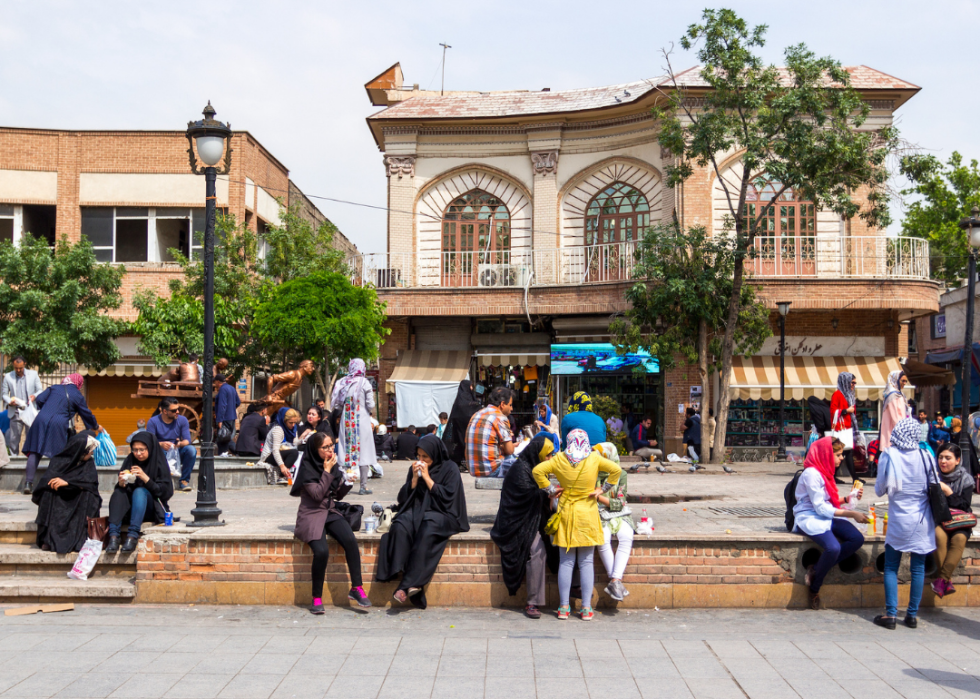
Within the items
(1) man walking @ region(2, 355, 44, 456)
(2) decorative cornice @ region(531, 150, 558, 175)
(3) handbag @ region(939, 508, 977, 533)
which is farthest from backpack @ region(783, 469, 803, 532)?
(2) decorative cornice @ region(531, 150, 558, 175)

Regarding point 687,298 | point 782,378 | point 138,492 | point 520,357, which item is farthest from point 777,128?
point 138,492

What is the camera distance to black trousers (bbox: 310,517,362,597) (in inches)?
298

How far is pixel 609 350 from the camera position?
22.9m

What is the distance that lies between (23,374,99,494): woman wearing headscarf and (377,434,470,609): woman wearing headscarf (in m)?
5.62

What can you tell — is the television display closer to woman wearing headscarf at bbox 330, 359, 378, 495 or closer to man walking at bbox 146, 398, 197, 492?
woman wearing headscarf at bbox 330, 359, 378, 495

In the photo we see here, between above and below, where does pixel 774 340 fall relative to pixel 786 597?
above

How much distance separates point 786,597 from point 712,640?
1.31m

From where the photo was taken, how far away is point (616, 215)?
24.2 metres

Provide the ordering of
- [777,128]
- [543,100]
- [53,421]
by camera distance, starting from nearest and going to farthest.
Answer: [53,421] → [777,128] → [543,100]

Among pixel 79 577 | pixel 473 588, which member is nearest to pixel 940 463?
pixel 473 588

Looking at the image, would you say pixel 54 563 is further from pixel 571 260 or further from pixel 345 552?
pixel 571 260

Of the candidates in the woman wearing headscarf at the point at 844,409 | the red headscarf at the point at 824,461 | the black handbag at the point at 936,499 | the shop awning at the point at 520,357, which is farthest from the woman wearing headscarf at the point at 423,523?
the shop awning at the point at 520,357

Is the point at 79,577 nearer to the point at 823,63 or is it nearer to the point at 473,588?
the point at 473,588

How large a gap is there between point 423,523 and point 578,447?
1504 millimetres
